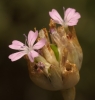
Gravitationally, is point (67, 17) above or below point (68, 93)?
above

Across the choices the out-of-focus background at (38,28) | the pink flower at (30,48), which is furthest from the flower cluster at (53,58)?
the out-of-focus background at (38,28)

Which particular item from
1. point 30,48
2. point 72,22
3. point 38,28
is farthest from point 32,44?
point 38,28

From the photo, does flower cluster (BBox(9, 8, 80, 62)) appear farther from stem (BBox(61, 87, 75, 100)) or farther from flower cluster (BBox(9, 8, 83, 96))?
stem (BBox(61, 87, 75, 100))

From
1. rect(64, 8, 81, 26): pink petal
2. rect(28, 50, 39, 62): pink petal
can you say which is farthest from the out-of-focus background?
rect(28, 50, 39, 62): pink petal

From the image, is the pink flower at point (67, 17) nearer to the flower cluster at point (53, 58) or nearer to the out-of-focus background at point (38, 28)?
the flower cluster at point (53, 58)

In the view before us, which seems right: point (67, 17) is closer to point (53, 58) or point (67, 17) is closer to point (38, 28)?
point (53, 58)
